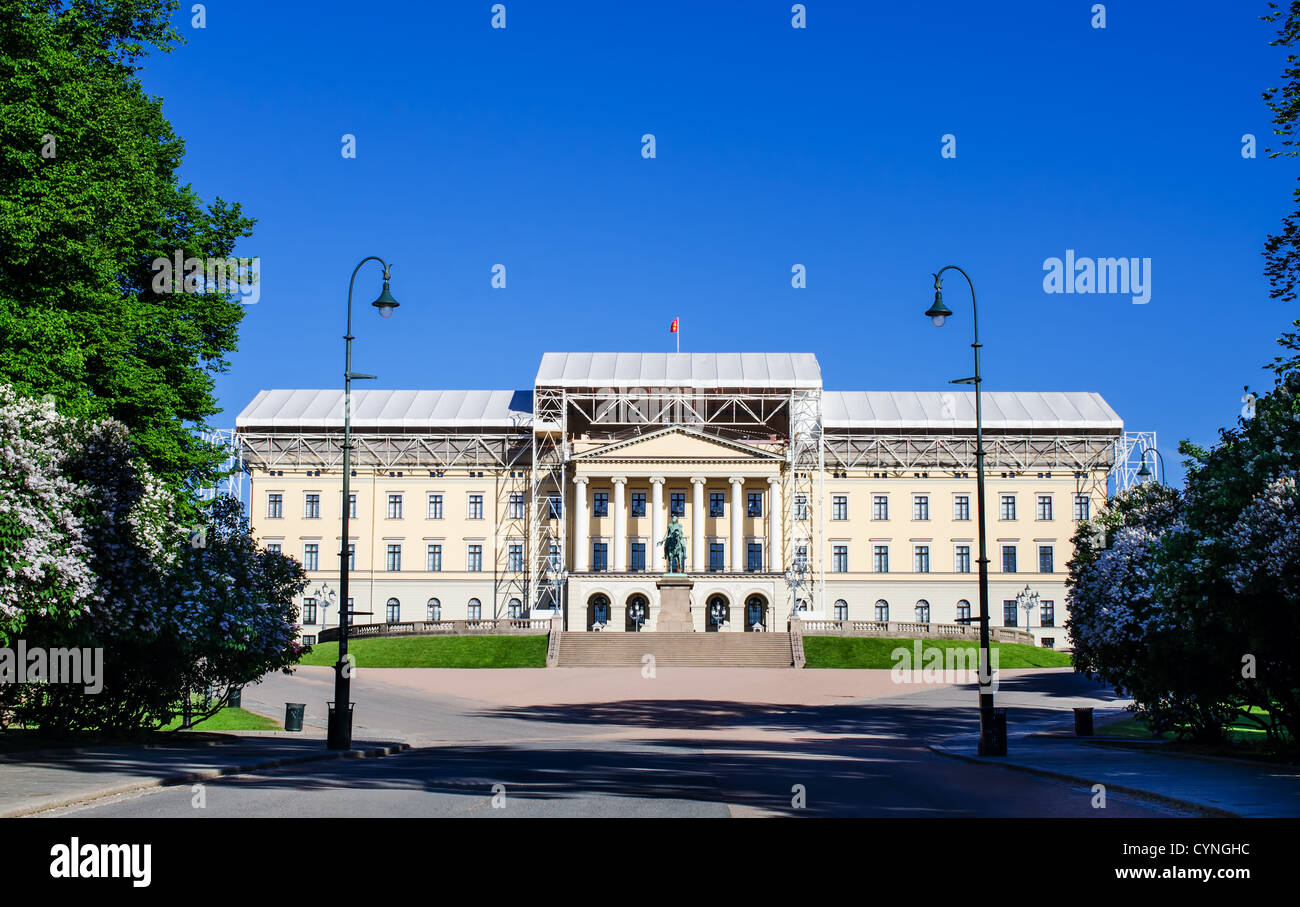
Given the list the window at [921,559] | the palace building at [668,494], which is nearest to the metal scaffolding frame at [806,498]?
the palace building at [668,494]

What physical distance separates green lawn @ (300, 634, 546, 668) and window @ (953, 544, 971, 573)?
36370 mm

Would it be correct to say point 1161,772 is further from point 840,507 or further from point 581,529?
point 840,507

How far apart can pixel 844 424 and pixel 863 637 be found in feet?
87.5

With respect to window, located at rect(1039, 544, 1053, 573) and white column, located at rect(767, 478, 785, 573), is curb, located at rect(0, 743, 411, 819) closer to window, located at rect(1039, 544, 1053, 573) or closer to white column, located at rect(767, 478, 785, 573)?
white column, located at rect(767, 478, 785, 573)

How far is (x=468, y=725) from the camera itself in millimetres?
35500

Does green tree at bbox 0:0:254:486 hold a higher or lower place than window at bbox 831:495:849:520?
higher

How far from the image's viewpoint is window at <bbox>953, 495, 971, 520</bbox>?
89500 millimetres

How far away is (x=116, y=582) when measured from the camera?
2272cm

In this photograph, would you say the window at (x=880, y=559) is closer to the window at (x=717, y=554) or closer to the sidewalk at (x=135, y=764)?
the window at (x=717, y=554)

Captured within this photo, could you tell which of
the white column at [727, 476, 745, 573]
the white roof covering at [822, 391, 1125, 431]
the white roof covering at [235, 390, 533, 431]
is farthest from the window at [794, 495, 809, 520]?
the white roof covering at [235, 390, 533, 431]

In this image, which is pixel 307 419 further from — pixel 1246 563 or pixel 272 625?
pixel 1246 563

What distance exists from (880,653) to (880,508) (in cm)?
2726

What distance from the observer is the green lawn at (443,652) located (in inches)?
2469
